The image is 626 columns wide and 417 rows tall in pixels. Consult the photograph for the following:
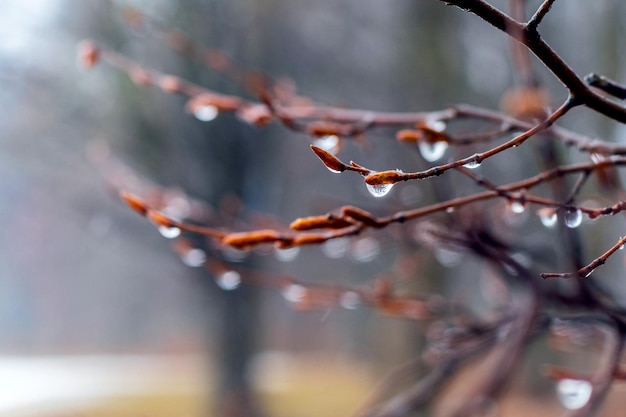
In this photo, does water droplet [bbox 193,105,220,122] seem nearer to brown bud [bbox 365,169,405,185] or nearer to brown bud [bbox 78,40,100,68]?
brown bud [bbox 78,40,100,68]

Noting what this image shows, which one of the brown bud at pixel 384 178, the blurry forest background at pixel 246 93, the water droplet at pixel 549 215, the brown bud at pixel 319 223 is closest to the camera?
the brown bud at pixel 384 178

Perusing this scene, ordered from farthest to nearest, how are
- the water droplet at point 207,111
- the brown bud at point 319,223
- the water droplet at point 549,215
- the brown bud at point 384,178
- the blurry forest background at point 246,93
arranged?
the blurry forest background at point 246,93, the water droplet at point 207,111, the water droplet at point 549,215, the brown bud at point 319,223, the brown bud at point 384,178

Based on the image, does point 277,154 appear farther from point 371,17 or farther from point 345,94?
point 371,17

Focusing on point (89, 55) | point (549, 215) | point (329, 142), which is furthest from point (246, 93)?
point (549, 215)

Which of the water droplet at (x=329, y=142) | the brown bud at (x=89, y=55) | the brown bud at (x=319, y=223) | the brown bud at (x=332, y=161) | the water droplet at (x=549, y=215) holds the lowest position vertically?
the brown bud at (x=332, y=161)

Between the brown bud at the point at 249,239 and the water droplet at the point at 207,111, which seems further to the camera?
the water droplet at the point at 207,111

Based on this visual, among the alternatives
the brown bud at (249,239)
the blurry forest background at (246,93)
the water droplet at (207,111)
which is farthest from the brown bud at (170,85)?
the blurry forest background at (246,93)

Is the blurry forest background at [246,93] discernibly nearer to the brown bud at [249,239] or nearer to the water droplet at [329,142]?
the water droplet at [329,142]
